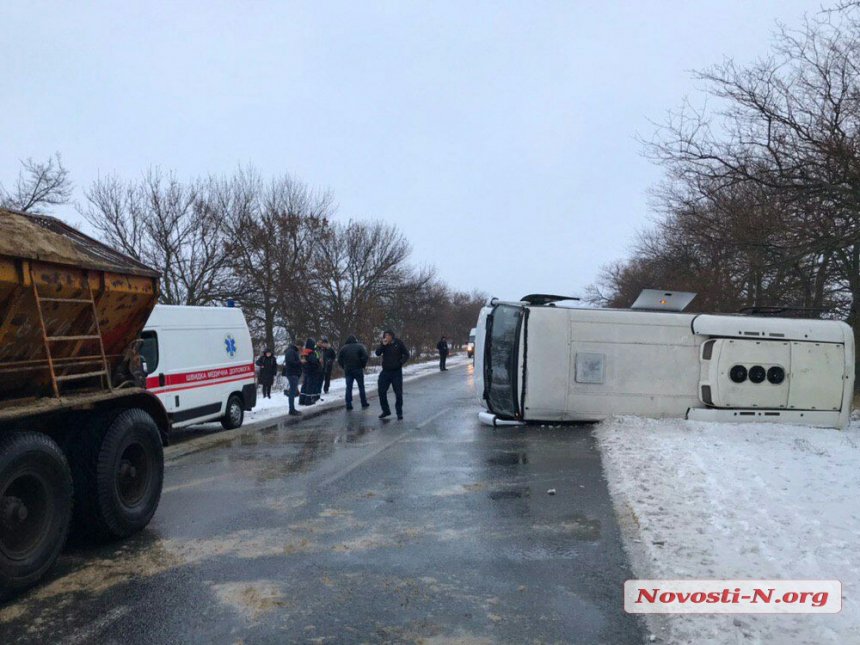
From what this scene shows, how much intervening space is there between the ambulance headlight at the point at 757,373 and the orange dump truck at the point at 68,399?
357 inches

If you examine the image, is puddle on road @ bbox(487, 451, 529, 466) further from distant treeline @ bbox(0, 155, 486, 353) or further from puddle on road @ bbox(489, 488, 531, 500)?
distant treeline @ bbox(0, 155, 486, 353)

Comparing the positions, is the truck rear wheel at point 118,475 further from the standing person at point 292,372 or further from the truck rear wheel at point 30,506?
Result: the standing person at point 292,372

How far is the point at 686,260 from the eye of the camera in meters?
25.2

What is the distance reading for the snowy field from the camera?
3656 mm

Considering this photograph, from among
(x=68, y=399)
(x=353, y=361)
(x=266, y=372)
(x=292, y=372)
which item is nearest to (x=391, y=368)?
(x=353, y=361)

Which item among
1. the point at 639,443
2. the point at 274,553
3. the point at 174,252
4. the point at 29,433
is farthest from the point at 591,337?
the point at 174,252

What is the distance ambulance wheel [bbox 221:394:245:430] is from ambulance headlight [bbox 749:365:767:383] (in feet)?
30.1

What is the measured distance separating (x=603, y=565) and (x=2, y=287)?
4440 millimetres

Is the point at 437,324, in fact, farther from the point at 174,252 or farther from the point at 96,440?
the point at 96,440

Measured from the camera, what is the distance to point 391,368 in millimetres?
13242

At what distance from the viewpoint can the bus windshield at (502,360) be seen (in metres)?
11.5

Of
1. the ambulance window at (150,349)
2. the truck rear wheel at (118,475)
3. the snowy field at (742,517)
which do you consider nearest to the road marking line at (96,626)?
the truck rear wheel at (118,475)

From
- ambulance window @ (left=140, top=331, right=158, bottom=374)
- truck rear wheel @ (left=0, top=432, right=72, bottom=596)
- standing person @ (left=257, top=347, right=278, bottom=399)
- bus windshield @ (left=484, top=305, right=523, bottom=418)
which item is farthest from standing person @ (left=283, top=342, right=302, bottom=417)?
truck rear wheel @ (left=0, top=432, right=72, bottom=596)

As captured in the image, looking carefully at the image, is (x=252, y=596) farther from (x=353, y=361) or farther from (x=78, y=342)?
(x=353, y=361)
